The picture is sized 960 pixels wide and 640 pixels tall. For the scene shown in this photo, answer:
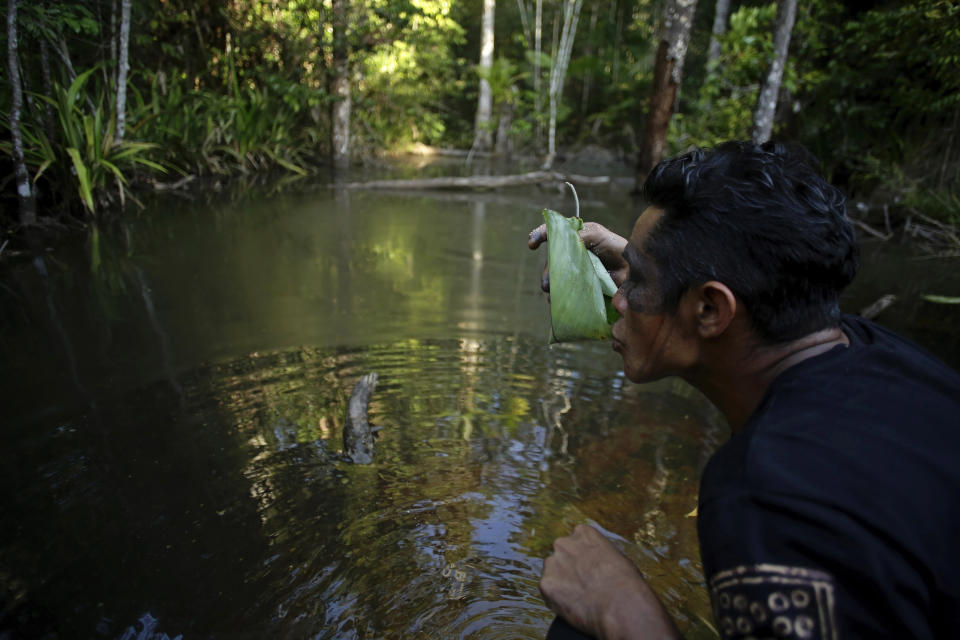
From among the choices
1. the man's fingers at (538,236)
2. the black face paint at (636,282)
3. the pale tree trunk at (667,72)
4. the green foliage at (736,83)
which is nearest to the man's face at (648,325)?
the black face paint at (636,282)

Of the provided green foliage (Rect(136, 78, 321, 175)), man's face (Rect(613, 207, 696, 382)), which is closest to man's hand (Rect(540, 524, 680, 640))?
man's face (Rect(613, 207, 696, 382))

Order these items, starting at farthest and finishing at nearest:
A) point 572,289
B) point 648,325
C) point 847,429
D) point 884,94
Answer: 1. point 884,94
2. point 572,289
3. point 648,325
4. point 847,429

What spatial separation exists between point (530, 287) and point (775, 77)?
4.23m

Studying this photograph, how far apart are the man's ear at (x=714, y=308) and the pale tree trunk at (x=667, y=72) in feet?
23.7

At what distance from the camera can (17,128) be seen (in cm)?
460

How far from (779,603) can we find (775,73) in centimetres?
731

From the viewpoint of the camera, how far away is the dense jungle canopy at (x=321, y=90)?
540 centimetres

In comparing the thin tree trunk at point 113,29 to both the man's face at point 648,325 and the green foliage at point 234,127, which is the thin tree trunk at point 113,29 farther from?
the man's face at point 648,325

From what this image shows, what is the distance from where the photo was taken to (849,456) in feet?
2.85

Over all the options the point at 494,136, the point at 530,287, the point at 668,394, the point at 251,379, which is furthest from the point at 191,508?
the point at 494,136

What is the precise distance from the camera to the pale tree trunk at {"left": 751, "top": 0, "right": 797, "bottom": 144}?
258 inches

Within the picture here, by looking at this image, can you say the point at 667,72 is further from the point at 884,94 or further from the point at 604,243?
the point at 604,243

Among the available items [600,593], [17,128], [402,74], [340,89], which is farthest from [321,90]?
[600,593]

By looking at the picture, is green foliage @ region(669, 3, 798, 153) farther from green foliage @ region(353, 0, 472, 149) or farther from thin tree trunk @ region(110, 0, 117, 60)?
thin tree trunk @ region(110, 0, 117, 60)
